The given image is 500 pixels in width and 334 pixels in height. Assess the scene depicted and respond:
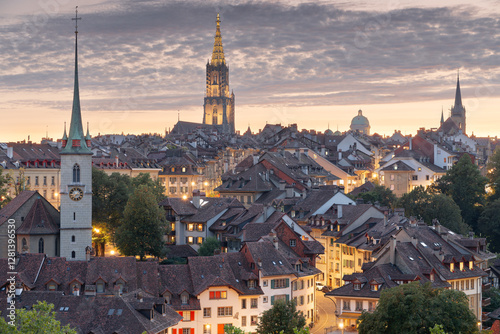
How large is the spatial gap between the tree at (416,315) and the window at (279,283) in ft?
53.1

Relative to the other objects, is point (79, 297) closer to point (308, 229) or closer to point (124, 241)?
point (124, 241)

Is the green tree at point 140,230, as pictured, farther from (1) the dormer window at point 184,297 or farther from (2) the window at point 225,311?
(2) the window at point 225,311

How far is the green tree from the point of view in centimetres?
8600

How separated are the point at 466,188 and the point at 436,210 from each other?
1823 cm

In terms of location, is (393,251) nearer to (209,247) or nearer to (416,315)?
(416,315)

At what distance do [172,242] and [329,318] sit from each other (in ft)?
89.0

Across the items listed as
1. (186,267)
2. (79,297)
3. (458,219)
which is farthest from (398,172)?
(79,297)

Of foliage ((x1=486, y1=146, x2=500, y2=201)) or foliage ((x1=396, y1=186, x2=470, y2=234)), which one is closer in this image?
foliage ((x1=396, y1=186, x2=470, y2=234))

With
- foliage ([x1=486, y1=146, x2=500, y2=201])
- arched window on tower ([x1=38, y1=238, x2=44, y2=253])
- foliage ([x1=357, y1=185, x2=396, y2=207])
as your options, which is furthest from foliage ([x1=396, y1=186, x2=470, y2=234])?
arched window on tower ([x1=38, y1=238, x2=44, y2=253])

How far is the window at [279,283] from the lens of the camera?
75.0 meters

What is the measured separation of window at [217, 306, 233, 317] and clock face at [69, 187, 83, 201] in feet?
56.0

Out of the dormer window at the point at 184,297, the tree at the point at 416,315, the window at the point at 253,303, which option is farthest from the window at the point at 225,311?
the tree at the point at 416,315

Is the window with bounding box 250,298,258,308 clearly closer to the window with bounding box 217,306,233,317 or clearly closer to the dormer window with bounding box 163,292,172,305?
the window with bounding box 217,306,233,317

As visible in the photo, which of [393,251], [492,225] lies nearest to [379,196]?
[492,225]
